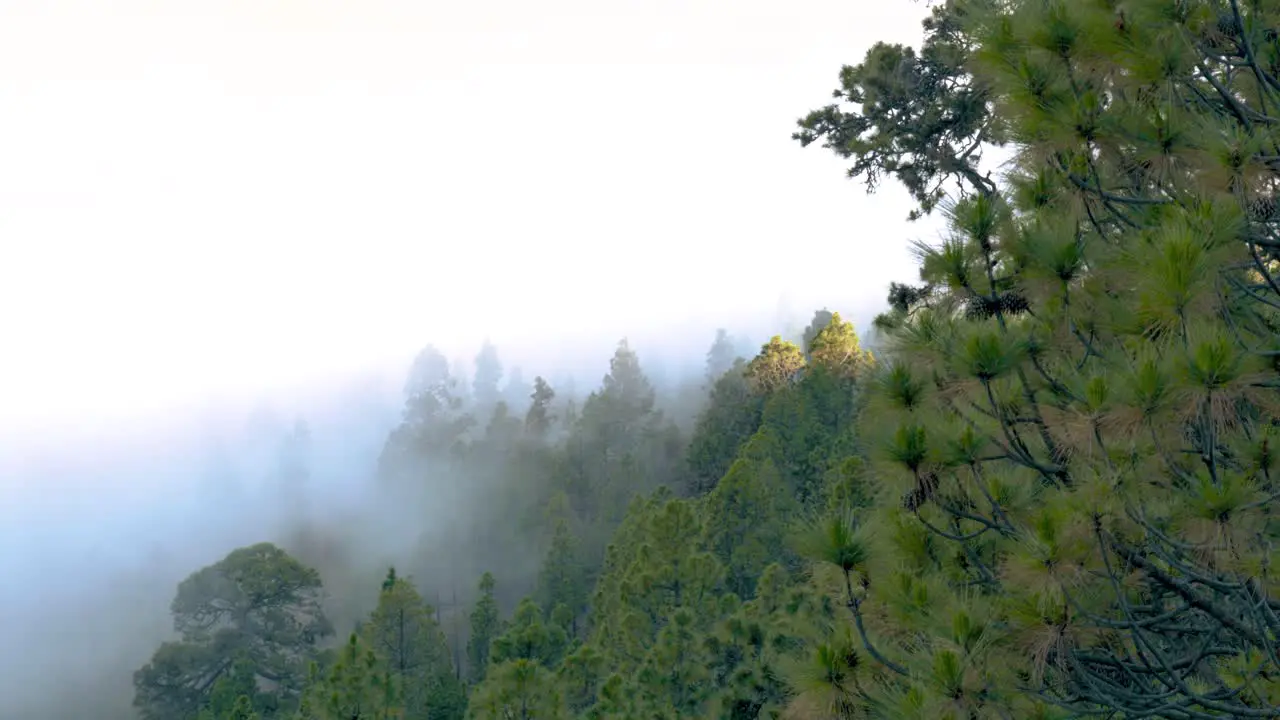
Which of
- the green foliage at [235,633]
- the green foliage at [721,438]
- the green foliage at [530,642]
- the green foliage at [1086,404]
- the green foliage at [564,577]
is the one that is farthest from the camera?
the green foliage at [721,438]

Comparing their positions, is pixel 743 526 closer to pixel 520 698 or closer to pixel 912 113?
pixel 520 698

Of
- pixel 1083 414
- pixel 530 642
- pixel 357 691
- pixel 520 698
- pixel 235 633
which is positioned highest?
pixel 1083 414

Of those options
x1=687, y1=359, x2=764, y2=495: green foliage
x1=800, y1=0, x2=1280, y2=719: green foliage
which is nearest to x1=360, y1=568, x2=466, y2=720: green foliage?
x1=687, y1=359, x2=764, y2=495: green foliage

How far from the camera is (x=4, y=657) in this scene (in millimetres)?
71000

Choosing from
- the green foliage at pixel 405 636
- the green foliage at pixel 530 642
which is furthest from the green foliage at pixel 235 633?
the green foliage at pixel 530 642

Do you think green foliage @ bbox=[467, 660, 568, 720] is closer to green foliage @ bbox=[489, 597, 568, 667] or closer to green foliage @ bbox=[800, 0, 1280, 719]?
green foliage @ bbox=[489, 597, 568, 667]

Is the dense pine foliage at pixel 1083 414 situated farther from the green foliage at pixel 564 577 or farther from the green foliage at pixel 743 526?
the green foliage at pixel 564 577

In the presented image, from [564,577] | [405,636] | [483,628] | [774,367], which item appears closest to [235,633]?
[483,628]

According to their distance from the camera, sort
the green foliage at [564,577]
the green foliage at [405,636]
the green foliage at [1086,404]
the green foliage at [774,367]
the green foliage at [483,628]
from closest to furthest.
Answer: the green foliage at [1086,404]
the green foliage at [405,636]
the green foliage at [483,628]
the green foliage at [564,577]
the green foliage at [774,367]

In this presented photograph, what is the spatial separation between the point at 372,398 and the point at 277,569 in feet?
365

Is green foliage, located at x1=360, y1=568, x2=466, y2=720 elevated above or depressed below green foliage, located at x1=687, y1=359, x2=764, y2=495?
below

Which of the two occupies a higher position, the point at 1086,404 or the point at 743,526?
the point at 1086,404

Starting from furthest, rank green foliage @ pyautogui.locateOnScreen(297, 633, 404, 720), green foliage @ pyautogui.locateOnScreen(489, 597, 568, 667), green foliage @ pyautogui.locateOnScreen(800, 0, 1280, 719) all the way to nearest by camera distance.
→ green foliage @ pyautogui.locateOnScreen(489, 597, 568, 667), green foliage @ pyautogui.locateOnScreen(297, 633, 404, 720), green foliage @ pyautogui.locateOnScreen(800, 0, 1280, 719)

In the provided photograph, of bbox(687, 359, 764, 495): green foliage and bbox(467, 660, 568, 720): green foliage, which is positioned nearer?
bbox(467, 660, 568, 720): green foliage
